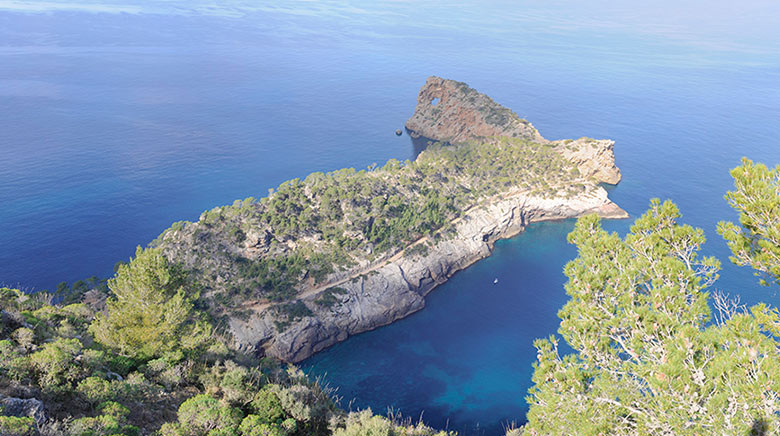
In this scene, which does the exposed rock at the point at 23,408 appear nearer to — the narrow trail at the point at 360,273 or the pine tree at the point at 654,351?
the pine tree at the point at 654,351

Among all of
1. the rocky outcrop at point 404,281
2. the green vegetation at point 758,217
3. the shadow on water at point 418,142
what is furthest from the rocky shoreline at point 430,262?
the green vegetation at point 758,217

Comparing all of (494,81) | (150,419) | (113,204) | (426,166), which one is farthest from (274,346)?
(494,81)

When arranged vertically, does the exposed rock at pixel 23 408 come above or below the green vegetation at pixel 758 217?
below

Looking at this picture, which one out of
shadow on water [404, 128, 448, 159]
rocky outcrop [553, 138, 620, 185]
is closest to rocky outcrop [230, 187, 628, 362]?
rocky outcrop [553, 138, 620, 185]

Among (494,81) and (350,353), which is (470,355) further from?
(494,81)

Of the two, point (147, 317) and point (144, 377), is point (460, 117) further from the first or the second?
point (144, 377)

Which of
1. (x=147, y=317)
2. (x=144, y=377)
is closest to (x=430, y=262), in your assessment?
(x=147, y=317)

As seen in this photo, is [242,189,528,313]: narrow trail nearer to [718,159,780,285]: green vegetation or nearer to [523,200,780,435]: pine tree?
[523,200,780,435]: pine tree
